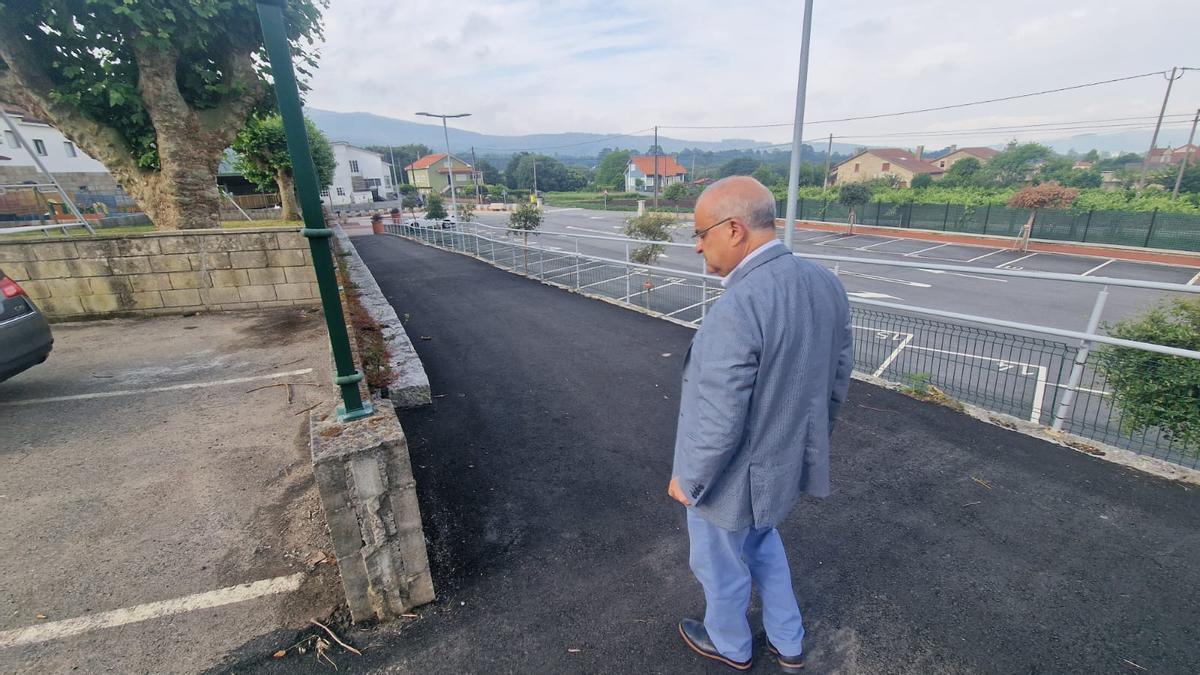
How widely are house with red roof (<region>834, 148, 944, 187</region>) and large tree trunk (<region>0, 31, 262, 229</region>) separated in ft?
213

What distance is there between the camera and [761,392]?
161cm

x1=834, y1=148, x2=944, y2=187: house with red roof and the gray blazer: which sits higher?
x1=834, y1=148, x2=944, y2=187: house with red roof

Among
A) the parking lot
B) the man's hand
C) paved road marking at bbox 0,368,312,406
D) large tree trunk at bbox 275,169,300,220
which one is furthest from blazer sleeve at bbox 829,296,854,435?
large tree trunk at bbox 275,169,300,220

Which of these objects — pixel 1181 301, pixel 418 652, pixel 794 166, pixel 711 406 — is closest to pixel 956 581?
pixel 711 406

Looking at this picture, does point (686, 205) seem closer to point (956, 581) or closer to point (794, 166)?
point (794, 166)

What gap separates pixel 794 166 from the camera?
Answer: 350 inches

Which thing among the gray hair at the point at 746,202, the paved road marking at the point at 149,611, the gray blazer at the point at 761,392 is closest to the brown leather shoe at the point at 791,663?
the gray blazer at the point at 761,392

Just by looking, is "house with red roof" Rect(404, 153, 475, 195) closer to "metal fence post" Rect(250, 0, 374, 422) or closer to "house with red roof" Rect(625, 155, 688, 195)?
"house with red roof" Rect(625, 155, 688, 195)

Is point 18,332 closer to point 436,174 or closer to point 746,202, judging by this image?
point 746,202

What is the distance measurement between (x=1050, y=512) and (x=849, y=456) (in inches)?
40.7

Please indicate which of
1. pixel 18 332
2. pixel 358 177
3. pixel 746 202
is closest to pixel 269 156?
pixel 18 332

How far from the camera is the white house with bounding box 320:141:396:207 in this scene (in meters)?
70.2

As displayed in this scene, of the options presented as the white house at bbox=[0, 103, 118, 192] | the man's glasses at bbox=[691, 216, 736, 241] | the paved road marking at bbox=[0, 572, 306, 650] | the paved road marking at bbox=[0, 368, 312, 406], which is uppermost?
the white house at bbox=[0, 103, 118, 192]

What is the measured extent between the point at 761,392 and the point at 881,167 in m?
74.3
